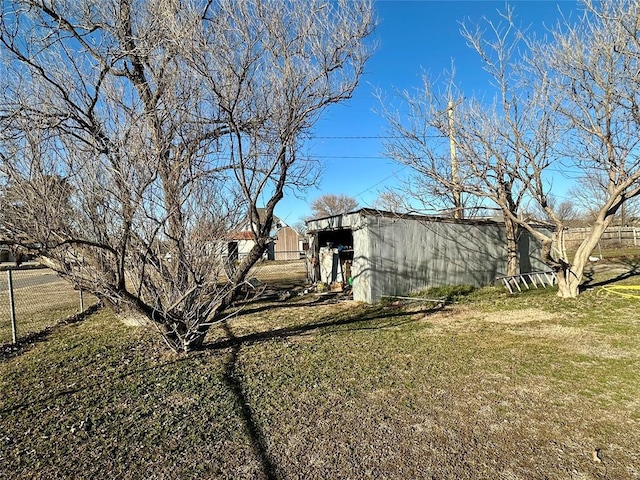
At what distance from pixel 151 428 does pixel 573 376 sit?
12.7 feet

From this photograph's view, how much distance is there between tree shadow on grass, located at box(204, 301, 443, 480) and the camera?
248 cm

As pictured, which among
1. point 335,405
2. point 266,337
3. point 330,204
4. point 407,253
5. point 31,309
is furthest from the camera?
point 330,204

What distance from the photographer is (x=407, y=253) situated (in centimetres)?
917

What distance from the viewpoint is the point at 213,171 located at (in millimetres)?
4465

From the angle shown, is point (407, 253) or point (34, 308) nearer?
point (34, 308)

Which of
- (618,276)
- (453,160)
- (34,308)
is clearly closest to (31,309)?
(34,308)

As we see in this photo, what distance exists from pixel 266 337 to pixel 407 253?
16.1ft

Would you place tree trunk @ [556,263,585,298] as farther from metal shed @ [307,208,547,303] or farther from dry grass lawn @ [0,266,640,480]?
metal shed @ [307,208,547,303]

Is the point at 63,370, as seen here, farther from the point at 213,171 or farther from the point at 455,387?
the point at 455,387

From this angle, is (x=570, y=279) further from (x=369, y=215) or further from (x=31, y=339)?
(x=31, y=339)

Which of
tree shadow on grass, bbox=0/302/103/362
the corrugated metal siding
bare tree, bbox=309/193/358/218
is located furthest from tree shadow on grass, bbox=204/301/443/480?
bare tree, bbox=309/193/358/218

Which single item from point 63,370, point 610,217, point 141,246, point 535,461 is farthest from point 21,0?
point 610,217

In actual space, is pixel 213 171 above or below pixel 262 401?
above

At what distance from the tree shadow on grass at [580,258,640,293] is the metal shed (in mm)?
2003
